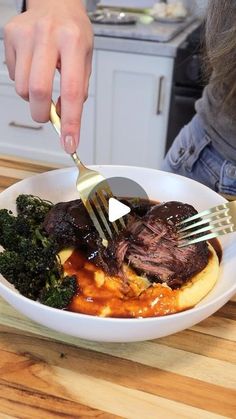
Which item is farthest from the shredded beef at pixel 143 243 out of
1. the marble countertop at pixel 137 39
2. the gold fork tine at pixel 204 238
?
the marble countertop at pixel 137 39

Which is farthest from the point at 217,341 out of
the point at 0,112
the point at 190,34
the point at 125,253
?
the point at 0,112

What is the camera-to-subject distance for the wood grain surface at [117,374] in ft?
1.74

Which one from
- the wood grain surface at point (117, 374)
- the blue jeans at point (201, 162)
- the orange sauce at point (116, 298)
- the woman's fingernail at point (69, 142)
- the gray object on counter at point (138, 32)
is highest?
the woman's fingernail at point (69, 142)

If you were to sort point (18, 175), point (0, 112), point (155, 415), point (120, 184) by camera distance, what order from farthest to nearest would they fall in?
1. point (0, 112)
2. point (18, 175)
3. point (120, 184)
4. point (155, 415)

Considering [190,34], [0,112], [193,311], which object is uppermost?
[193,311]

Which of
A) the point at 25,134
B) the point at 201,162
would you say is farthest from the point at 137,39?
the point at 201,162

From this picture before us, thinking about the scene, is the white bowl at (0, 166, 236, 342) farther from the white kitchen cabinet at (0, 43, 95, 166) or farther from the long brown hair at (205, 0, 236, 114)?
the white kitchen cabinet at (0, 43, 95, 166)

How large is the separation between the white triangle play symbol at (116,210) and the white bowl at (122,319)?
150 mm

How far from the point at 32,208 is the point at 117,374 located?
28 centimetres

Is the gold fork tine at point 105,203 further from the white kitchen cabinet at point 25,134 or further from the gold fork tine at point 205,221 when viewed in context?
the white kitchen cabinet at point 25,134

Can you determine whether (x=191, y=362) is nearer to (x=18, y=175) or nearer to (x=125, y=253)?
(x=125, y=253)

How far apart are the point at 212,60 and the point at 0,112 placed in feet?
4.50

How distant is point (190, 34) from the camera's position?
1.89 metres
